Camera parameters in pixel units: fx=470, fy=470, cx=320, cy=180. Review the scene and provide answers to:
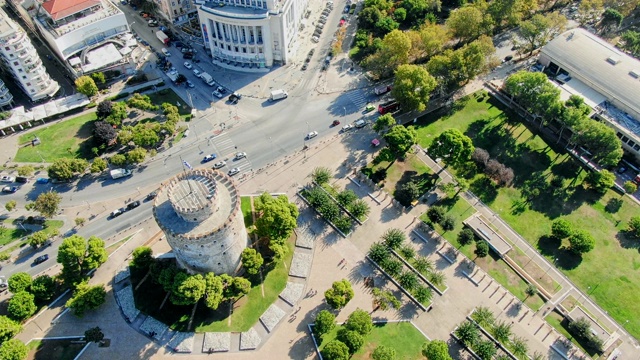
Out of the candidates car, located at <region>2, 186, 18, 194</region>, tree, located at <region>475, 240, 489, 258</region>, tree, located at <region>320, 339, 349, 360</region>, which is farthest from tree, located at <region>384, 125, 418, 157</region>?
car, located at <region>2, 186, 18, 194</region>

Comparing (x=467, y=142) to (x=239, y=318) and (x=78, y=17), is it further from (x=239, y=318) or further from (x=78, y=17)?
(x=78, y=17)

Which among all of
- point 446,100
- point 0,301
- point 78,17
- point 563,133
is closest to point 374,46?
point 446,100

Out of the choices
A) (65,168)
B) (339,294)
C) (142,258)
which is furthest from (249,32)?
(339,294)

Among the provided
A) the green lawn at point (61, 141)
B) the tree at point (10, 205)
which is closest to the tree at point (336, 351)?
the tree at point (10, 205)

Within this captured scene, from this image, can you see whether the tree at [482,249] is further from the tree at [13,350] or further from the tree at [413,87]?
the tree at [13,350]

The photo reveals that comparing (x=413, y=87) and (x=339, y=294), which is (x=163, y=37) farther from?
(x=339, y=294)

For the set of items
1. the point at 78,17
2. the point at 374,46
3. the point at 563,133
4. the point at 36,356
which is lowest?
the point at 36,356

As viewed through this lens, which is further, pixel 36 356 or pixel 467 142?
pixel 467 142
